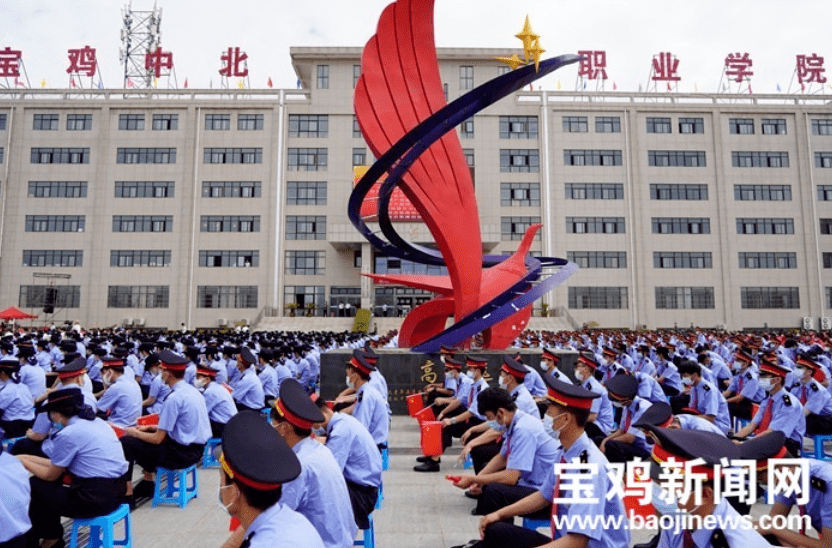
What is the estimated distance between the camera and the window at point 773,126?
105 feet

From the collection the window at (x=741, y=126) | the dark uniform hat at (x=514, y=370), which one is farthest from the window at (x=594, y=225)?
the dark uniform hat at (x=514, y=370)

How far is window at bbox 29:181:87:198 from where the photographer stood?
30828mm

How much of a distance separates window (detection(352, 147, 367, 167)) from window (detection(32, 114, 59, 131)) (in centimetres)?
1616

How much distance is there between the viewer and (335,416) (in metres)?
3.67

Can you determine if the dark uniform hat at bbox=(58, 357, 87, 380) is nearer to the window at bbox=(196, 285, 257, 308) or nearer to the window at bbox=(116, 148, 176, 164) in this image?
the window at bbox=(196, 285, 257, 308)

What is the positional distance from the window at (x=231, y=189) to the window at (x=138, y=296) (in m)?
5.54

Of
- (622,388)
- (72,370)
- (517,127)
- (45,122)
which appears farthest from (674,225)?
(45,122)

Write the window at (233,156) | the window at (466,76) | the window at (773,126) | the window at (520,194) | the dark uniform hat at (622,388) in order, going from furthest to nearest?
the window at (773,126)
the window at (466,76)
the window at (520,194)
the window at (233,156)
the dark uniform hat at (622,388)

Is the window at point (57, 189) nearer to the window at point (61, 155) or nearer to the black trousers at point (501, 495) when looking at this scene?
the window at point (61, 155)

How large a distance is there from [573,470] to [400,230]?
26.6 meters

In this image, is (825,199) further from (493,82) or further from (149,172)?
(149,172)

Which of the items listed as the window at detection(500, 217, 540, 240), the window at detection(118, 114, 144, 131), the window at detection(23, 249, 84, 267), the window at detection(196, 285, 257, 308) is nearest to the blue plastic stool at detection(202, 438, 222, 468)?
the window at detection(196, 285, 257, 308)

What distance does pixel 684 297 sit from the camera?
101 ft

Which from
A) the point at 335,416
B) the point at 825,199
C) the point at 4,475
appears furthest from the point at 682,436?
the point at 825,199
